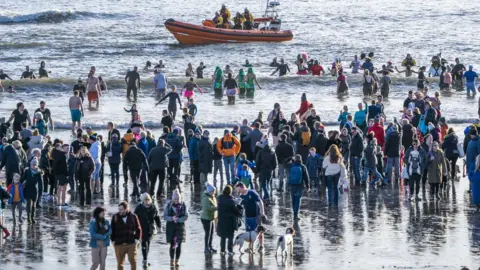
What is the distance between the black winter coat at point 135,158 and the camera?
19.9m

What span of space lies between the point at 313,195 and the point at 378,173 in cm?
156

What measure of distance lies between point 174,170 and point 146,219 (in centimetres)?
638

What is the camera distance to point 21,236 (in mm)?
16781

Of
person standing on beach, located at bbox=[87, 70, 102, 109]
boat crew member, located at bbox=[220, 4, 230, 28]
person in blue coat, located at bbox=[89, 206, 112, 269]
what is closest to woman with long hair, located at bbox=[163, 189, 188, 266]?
person in blue coat, located at bbox=[89, 206, 112, 269]

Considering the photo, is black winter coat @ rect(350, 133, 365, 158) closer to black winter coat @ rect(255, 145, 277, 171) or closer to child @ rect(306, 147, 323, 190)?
child @ rect(306, 147, 323, 190)

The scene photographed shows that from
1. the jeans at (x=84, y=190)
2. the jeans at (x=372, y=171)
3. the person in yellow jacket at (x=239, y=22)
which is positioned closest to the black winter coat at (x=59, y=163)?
the jeans at (x=84, y=190)

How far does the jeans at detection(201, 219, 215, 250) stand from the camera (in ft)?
52.2

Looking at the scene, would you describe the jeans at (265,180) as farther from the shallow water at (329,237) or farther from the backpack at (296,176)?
the backpack at (296,176)

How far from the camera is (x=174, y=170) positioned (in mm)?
21312

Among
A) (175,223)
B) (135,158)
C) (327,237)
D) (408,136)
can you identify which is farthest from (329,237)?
(408,136)

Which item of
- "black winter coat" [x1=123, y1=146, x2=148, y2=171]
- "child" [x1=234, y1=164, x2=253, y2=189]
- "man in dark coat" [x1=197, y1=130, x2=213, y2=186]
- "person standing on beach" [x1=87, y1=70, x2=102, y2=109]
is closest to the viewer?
"child" [x1=234, y1=164, x2=253, y2=189]

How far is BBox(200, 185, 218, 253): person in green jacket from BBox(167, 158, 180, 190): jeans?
17.2 ft

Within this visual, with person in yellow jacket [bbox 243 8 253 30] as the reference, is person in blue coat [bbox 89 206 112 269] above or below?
below

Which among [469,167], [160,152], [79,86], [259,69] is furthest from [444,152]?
[259,69]
